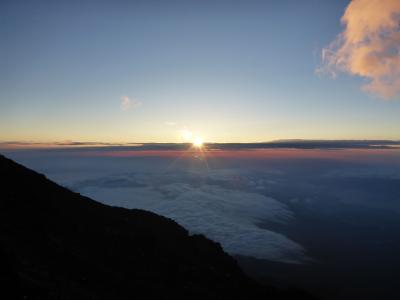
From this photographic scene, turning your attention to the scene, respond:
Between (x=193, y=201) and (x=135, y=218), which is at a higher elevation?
(x=135, y=218)

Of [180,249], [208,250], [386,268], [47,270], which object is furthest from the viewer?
[386,268]

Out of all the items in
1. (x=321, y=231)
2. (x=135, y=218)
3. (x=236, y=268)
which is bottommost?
(x=321, y=231)

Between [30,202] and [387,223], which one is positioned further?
[387,223]

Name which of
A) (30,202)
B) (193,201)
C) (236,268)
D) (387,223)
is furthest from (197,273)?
(387,223)

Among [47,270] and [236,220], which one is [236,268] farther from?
[236,220]

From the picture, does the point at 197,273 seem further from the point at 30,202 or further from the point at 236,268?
the point at 30,202

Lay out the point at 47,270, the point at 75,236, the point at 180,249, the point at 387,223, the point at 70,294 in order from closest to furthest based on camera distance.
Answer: the point at 70,294 → the point at 47,270 → the point at 75,236 → the point at 180,249 → the point at 387,223

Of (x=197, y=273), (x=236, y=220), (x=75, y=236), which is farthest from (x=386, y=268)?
(x=75, y=236)
